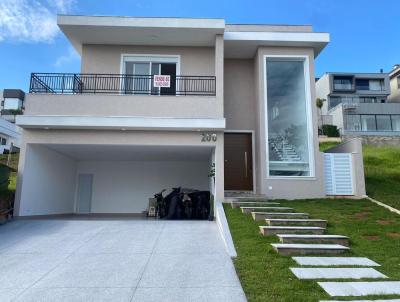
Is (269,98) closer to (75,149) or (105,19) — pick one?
(105,19)

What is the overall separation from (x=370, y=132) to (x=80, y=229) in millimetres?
34768

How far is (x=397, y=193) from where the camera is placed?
41.0 ft

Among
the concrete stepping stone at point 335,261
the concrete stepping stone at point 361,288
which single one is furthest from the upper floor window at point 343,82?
the concrete stepping stone at point 361,288

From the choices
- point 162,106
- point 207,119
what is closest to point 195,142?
point 207,119

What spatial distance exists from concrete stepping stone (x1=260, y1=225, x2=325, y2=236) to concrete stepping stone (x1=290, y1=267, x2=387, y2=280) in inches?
79.8

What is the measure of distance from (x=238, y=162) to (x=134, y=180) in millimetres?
4896

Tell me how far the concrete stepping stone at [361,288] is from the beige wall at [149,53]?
9.82 m

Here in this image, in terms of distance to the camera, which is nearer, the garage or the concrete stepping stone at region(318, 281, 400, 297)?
the concrete stepping stone at region(318, 281, 400, 297)

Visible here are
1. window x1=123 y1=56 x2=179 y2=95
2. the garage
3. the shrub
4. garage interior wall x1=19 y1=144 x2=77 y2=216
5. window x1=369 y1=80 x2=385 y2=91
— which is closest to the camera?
garage interior wall x1=19 y1=144 x2=77 y2=216

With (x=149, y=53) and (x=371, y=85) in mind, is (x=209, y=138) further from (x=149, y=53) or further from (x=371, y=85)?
(x=371, y=85)

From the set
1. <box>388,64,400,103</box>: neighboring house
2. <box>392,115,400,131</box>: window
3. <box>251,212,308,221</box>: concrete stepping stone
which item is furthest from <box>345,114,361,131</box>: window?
<box>251,212,308,221</box>: concrete stepping stone

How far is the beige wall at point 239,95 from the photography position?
13633mm

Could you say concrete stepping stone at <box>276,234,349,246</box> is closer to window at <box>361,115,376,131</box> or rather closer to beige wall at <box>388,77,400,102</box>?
window at <box>361,115,376,131</box>

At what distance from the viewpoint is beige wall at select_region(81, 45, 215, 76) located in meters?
13.3
